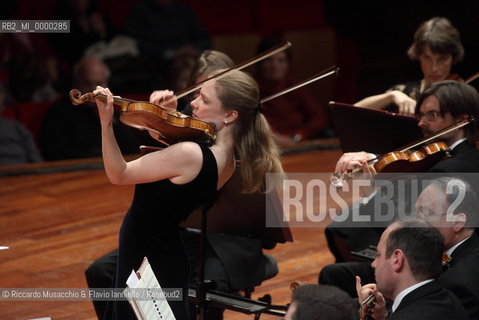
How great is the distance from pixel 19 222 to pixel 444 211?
257 cm

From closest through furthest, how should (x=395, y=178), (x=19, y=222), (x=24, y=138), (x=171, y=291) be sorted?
(x=171, y=291), (x=395, y=178), (x=19, y=222), (x=24, y=138)

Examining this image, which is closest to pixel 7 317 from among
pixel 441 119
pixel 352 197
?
pixel 441 119

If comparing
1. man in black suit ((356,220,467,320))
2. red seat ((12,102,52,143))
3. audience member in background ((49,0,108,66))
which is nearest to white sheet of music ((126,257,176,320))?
man in black suit ((356,220,467,320))

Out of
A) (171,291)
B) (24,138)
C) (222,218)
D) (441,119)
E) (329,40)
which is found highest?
(329,40)

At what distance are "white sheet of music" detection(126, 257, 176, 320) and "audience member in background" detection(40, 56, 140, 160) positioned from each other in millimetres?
3127

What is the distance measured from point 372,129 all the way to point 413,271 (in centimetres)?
105

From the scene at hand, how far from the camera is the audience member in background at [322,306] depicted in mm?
2094

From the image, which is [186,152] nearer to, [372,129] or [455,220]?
[455,220]

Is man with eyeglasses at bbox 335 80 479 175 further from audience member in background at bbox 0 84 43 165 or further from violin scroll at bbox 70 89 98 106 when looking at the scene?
audience member in background at bbox 0 84 43 165

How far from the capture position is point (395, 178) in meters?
3.32

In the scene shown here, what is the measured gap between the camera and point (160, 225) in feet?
9.43

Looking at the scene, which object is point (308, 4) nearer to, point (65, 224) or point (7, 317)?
point (65, 224)

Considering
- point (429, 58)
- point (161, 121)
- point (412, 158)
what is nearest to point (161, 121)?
point (161, 121)

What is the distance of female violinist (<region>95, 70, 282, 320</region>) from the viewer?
2.76m
